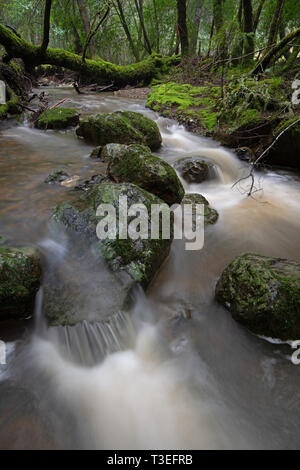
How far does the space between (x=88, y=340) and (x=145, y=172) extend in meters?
2.39

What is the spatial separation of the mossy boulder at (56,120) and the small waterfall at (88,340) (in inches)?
250

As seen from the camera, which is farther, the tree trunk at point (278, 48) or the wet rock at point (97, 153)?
the wet rock at point (97, 153)

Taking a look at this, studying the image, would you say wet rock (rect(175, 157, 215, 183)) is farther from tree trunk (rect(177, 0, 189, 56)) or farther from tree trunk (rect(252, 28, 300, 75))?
tree trunk (rect(177, 0, 189, 56))

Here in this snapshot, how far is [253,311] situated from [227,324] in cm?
32

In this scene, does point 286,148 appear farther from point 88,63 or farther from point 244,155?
point 88,63

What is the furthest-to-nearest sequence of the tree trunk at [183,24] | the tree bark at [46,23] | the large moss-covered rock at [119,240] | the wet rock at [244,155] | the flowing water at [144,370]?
the tree trunk at [183,24]
the wet rock at [244,155]
the tree bark at [46,23]
the large moss-covered rock at [119,240]
the flowing water at [144,370]

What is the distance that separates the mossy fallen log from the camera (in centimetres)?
815

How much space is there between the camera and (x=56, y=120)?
23.2 ft

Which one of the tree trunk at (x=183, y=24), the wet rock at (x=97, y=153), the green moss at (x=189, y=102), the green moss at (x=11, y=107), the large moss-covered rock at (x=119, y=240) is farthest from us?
the tree trunk at (x=183, y=24)

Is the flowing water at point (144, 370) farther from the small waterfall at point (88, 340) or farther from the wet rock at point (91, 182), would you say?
the wet rock at point (91, 182)

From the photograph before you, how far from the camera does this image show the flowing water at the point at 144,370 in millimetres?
1836

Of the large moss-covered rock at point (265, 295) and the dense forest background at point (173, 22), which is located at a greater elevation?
the dense forest background at point (173, 22)

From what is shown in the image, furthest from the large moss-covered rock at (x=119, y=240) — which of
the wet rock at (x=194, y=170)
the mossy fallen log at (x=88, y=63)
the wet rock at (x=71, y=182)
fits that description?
the mossy fallen log at (x=88, y=63)

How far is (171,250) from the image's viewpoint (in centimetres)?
341
